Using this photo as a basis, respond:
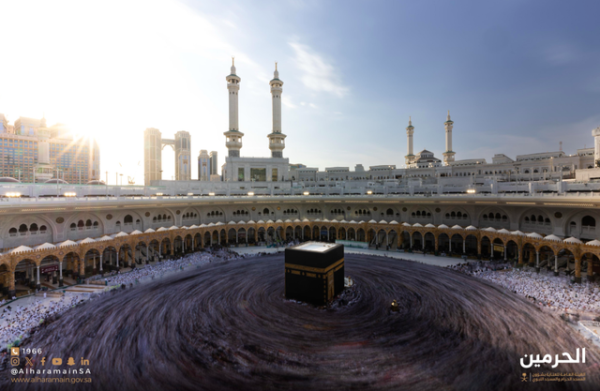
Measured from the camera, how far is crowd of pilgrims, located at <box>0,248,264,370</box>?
14251mm

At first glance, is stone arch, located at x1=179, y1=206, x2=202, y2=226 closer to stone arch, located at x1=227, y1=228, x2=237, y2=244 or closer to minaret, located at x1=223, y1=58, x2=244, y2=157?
stone arch, located at x1=227, y1=228, x2=237, y2=244

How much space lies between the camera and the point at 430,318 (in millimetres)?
16094

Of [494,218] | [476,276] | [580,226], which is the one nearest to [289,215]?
[476,276]

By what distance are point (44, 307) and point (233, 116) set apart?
51.8 meters

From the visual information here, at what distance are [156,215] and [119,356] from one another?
26373 millimetres

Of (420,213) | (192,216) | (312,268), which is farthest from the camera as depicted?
(192,216)

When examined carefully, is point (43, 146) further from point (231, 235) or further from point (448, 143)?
point (448, 143)

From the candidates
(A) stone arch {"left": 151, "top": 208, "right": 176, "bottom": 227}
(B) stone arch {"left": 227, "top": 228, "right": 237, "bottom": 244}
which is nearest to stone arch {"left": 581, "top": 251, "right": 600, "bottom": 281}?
(B) stone arch {"left": 227, "top": 228, "right": 237, "bottom": 244}

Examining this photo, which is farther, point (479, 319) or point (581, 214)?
point (581, 214)

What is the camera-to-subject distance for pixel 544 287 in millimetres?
20984

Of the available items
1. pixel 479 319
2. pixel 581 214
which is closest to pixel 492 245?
pixel 581 214

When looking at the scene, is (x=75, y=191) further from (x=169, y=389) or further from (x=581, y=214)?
(x=581, y=214)

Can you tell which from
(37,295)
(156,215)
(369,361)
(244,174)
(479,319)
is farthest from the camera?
(244,174)

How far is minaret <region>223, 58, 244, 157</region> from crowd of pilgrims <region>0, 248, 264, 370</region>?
121 ft
